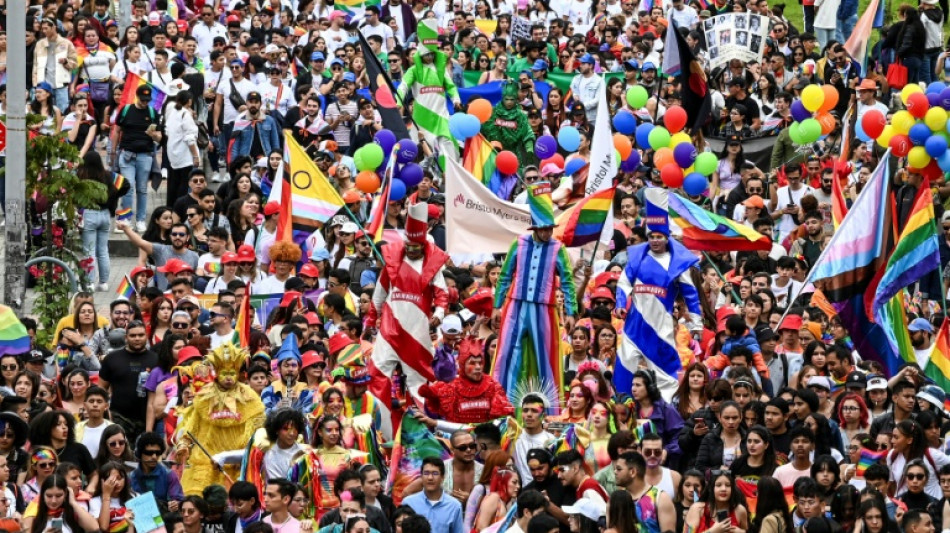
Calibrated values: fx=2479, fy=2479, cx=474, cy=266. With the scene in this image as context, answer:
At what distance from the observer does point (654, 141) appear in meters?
25.8

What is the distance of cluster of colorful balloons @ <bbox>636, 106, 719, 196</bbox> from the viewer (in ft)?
82.6

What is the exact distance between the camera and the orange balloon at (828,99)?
1075 inches

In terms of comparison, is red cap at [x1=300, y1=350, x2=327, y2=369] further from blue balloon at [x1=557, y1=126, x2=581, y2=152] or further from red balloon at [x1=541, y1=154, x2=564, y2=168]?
blue balloon at [x1=557, y1=126, x2=581, y2=152]

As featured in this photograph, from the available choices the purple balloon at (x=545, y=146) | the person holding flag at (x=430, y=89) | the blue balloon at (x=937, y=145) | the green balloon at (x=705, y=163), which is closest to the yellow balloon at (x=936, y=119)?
the blue balloon at (x=937, y=145)

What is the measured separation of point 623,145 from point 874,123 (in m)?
2.59

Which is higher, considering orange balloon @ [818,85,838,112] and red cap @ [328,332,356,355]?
Result: orange balloon @ [818,85,838,112]

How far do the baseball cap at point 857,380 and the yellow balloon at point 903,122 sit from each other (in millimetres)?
5542

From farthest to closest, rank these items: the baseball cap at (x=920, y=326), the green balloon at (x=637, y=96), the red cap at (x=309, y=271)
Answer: the green balloon at (x=637, y=96)
the red cap at (x=309, y=271)
the baseball cap at (x=920, y=326)

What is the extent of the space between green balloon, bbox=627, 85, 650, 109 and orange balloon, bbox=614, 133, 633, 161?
2.09 meters

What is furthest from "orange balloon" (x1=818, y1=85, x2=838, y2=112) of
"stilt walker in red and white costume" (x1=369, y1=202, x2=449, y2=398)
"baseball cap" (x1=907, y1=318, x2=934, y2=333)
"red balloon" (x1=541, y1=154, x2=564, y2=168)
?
"stilt walker in red and white costume" (x1=369, y1=202, x2=449, y2=398)

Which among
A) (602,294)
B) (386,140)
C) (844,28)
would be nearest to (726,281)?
(602,294)

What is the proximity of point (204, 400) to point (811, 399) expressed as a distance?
4520 millimetres

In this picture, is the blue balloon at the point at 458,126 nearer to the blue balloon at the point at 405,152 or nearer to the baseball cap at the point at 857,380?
the blue balloon at the point at 405,152

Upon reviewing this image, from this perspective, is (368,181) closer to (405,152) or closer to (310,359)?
(405,152)
